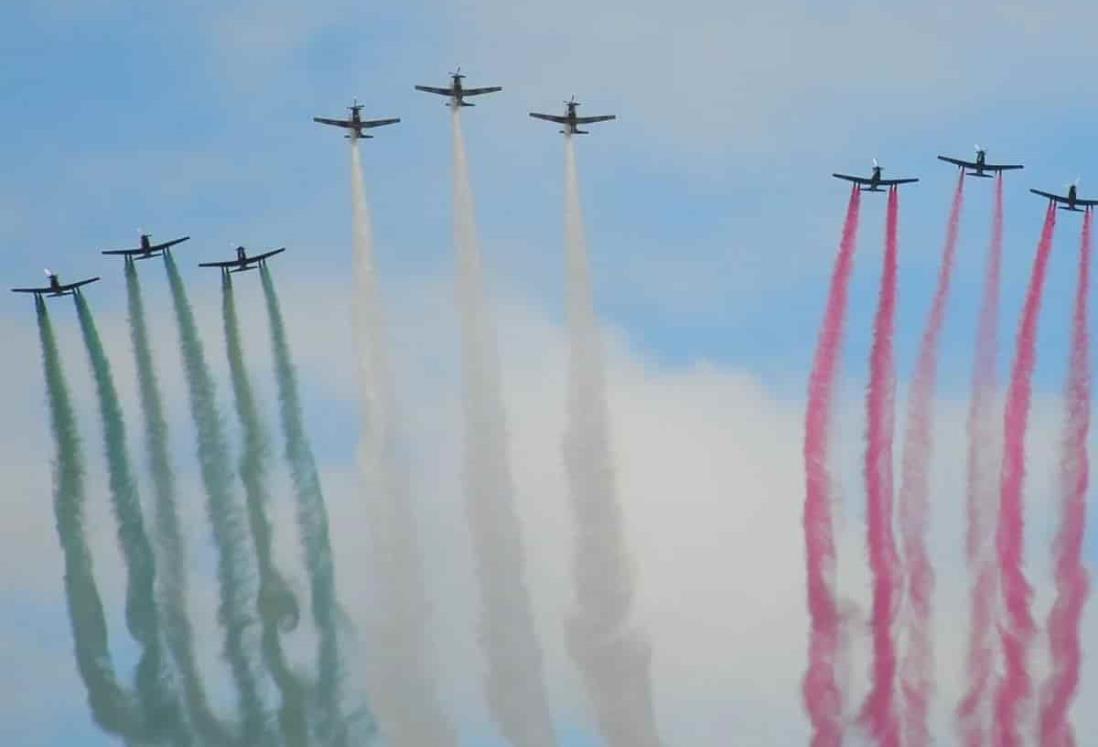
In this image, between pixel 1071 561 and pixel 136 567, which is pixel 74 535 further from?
pixel 1071 561

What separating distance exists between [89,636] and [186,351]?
33.5 ft

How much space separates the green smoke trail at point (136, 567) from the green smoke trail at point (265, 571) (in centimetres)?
356

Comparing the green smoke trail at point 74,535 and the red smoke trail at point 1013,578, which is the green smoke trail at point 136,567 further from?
the red smoke trail at point 1013,578

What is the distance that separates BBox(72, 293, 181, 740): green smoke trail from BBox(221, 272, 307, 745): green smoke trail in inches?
140

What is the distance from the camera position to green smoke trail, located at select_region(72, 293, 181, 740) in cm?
8550

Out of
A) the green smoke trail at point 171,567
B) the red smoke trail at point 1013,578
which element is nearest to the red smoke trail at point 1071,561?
the red smoke trail at point 1013,578

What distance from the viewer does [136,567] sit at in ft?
281

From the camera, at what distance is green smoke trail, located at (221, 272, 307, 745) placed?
8575 cm

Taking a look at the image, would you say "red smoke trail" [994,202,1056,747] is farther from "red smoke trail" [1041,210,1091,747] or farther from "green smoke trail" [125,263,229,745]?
"green smoke trail" [125,263,229,745]

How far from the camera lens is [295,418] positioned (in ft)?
282

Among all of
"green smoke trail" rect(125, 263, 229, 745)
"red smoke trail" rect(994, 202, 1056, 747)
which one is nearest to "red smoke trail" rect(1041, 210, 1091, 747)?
"red smoke trail" rect(994, 202, 1056, 747)

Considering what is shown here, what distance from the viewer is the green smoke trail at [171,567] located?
8550cm

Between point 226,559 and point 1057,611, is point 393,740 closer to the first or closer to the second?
point 226,559

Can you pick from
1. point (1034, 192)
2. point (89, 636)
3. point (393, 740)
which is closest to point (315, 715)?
point (393, 740)
